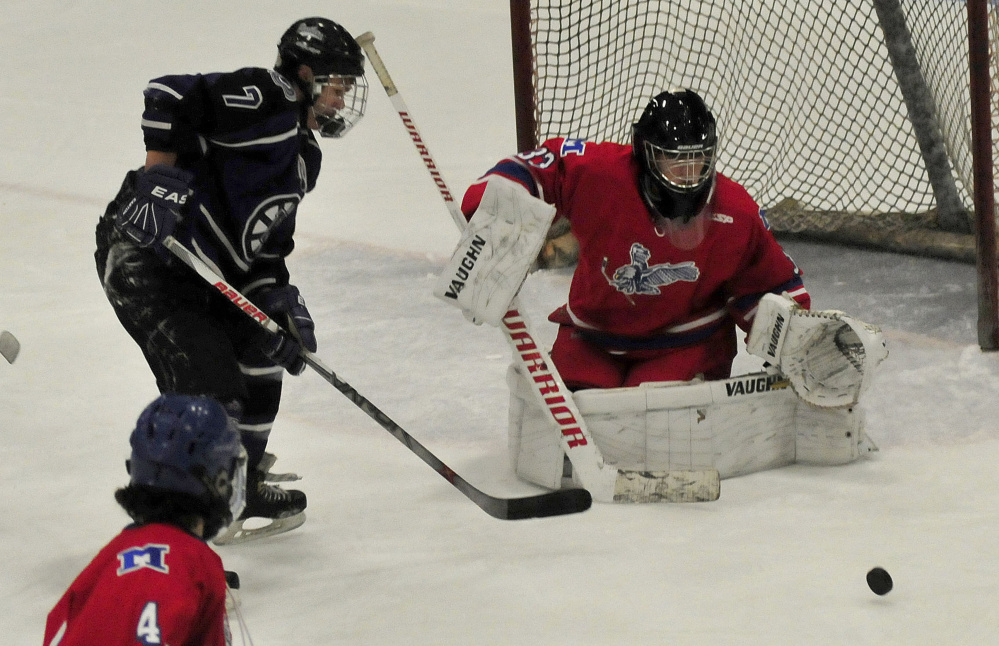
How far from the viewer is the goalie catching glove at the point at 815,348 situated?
2912mm

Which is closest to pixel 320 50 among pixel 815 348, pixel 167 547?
pixel 815 348

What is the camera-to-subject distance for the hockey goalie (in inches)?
113

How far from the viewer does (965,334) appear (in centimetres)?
387

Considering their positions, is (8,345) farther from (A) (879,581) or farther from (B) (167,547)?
(A) (879,581)

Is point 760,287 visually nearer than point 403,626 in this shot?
No

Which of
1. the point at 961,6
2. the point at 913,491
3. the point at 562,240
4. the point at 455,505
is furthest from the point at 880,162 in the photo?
the point at 455,505

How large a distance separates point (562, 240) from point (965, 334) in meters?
1.49

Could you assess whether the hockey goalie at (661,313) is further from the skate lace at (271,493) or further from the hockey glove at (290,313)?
the skate lace at (271,493)

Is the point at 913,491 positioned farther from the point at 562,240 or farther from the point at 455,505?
the point at 562,240

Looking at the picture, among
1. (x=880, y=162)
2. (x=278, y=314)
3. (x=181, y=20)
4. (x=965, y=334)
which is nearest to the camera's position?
(x=278, y=314)

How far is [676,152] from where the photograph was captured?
2850 mm

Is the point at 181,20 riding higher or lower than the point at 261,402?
lower

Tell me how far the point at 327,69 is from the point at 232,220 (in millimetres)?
351

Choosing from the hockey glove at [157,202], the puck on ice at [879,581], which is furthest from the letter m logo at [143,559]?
the puck on ice at [879,581]
